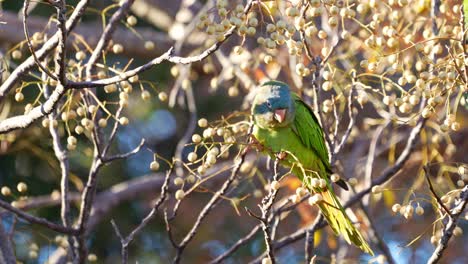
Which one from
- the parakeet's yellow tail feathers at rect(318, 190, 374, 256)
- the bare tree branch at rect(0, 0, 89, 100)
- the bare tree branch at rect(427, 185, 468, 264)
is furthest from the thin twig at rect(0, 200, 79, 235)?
the bare tree branch at rect(427, 185, 468, 264)

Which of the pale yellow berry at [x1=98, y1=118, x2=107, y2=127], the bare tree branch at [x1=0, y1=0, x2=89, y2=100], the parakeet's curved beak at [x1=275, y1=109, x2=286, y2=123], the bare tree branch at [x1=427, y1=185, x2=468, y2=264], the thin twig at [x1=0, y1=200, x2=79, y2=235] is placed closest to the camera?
the bare tree branch at [x1=427, y1=185, x2=468, y2=264]

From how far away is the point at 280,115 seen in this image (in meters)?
3.32

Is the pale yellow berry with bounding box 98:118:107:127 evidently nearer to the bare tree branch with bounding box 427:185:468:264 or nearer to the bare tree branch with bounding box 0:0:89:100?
the bare tree branch with bounding box 0:0:89:100

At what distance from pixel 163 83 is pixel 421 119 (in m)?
3.22

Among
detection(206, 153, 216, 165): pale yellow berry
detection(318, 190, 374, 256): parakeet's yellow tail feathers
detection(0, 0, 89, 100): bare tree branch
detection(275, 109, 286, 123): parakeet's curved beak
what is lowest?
detection(318, 190, 374, 256): parakeet's yellow tail feathers

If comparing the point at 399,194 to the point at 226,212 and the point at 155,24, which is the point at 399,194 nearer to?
the point at 226,212

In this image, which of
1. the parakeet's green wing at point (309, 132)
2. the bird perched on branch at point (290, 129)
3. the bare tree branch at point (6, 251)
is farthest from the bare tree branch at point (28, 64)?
the parakeet's green wing at point (309, 132)

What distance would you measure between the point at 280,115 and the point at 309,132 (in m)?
0.17

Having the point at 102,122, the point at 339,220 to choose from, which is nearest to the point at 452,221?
the point at 339,220

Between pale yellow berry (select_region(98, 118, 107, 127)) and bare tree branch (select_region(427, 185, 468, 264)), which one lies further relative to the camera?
pale yellow berry (select_region(98, 118, 107, 127))

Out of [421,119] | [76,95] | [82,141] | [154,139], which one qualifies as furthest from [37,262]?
[421,119]

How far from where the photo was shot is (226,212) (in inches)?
251

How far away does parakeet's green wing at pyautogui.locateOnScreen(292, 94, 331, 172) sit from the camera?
341 cm

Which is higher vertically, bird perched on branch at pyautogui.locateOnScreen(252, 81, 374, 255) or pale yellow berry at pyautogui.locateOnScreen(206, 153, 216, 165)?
pale yellow berry at pyautogui.locateOnScreen(206, 153, 216, 165)
